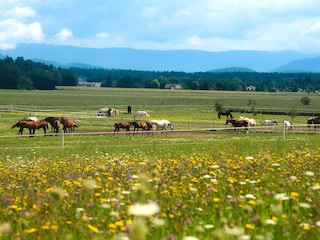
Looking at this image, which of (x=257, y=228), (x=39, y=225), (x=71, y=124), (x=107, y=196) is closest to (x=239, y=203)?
(x=257, y=228)

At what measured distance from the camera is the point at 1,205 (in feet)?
20.9

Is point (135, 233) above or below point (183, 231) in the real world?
above

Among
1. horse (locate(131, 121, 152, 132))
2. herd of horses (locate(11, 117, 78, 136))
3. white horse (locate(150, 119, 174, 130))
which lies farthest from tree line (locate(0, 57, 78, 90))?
horse (locate(131, 121, 152, 132))

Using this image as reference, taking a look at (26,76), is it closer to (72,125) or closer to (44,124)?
(72,125)

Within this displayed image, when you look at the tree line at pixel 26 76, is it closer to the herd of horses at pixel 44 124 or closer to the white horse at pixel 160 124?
the white horse at pixel 160 124

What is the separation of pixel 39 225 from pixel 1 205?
2017 millimetres

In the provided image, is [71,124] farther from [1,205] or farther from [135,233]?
[135,233]

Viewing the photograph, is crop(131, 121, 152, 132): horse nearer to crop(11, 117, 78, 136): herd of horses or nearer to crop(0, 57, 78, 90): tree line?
crop(11, 117, 78, 136): herd of horses

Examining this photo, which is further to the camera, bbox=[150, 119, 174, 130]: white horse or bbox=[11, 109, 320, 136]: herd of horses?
bbox=[150, 119, 174, 130]: white horse

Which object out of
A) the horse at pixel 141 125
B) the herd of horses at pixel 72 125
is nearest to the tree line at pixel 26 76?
the herd of horses at pixel 72 125

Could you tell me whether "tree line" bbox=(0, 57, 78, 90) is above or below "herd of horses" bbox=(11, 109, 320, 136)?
above

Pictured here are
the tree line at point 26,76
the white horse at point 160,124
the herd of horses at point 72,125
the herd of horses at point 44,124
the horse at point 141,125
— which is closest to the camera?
the herd of horses at point 44,124

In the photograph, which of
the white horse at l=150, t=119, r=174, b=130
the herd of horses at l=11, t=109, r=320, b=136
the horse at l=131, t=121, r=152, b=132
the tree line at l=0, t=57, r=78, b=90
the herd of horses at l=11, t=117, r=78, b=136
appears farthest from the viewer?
the tree line at l=0, t=57, r=78, b=90

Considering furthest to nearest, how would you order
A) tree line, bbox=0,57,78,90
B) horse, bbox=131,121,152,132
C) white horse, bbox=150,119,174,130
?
tree line, bbox=0,57,78,90
white horse, bbox=150,119,174,130
horse, bbox=131,121,152,132
